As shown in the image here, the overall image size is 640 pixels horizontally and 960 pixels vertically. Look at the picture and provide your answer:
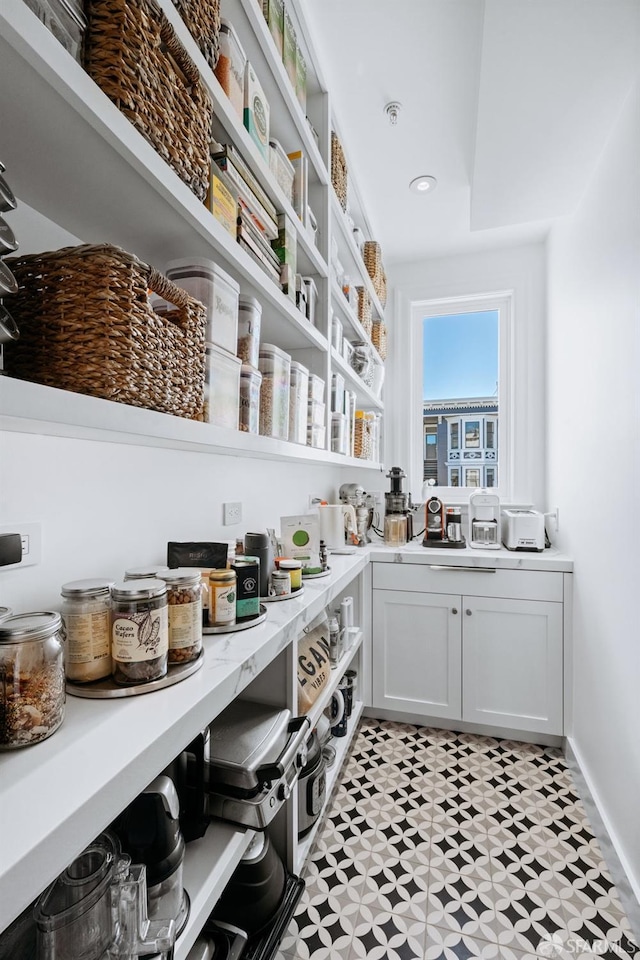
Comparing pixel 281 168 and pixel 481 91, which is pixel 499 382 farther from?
pixel 281 168

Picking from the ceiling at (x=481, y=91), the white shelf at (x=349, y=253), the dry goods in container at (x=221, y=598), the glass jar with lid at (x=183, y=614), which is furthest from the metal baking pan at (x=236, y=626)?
the ceiling at (x=481, y=91)

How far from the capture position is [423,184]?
2.42 meters

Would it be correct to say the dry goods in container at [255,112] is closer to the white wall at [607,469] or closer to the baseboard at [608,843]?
the white wall at [607,469]

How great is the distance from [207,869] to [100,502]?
0.73m

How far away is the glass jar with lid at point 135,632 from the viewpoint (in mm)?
758

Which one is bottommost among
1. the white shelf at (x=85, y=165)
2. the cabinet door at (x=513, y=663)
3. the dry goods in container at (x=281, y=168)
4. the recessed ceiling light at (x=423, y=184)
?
the cabinet door at (x=513, y=663)

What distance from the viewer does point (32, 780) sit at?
1.78 ft

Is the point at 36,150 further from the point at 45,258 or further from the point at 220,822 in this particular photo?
the point at 220,822

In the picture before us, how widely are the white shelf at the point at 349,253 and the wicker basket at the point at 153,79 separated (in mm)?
1116

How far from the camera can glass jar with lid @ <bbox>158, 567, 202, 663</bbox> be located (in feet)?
2.82

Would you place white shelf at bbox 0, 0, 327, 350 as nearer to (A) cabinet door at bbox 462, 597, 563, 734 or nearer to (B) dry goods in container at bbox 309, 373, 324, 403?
(B) dry goods in container at bbox 309, 373, 324, 403

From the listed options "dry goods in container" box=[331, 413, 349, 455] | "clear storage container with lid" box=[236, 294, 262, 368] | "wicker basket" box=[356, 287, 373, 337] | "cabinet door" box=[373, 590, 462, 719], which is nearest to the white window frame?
"wicker basket" box=[356, 287, 373, 337]

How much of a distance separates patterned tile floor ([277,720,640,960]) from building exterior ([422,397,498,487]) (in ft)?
5.48

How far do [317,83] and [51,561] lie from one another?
1.93 m
